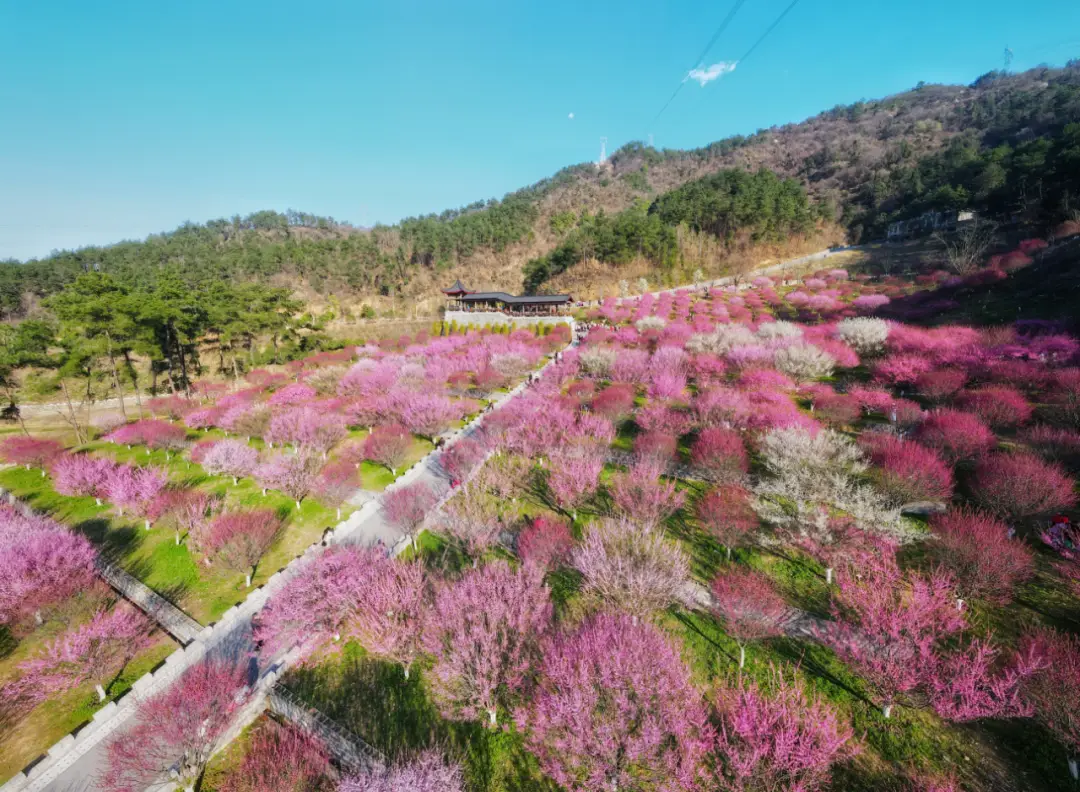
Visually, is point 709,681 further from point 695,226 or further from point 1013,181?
point 1013,181

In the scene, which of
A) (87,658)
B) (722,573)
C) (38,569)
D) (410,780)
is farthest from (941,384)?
(38,569)

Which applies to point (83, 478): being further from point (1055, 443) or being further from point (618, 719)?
point (1055, 443)

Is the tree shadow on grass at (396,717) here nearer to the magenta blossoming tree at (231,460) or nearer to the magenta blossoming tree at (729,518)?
the magenta blossoming tree at (729,518)

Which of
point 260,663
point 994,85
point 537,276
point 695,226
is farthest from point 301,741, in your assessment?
point 994,85

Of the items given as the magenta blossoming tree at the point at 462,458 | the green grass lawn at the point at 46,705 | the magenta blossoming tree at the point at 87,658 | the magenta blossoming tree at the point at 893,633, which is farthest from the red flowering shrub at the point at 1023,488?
the magenta blossoming tree at the point at 87,658

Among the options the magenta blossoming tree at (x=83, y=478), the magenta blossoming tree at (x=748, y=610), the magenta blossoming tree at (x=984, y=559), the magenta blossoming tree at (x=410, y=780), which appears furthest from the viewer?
the magenta blossoming tree at (x=83, y=478)
